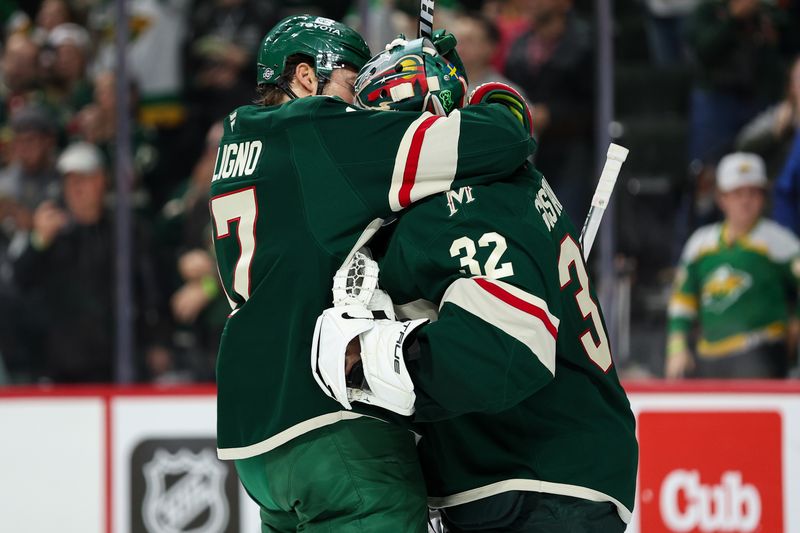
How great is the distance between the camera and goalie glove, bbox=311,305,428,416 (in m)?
1.71

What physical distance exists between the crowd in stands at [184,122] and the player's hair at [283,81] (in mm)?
2473

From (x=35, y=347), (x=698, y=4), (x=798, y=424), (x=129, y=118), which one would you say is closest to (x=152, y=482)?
(x=35, y=347)

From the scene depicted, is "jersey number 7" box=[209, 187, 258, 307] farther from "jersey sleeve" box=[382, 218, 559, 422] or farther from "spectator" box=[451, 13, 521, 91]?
"spectator" box=[451, 13, 521, 91]

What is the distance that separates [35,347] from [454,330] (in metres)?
3.67

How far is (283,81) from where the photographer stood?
2.07 metres

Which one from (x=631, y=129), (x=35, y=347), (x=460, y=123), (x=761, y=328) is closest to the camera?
(x=460, y=123)

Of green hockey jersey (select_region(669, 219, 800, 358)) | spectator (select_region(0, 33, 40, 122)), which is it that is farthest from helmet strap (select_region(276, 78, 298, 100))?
spectator (select_region(0, 33, 40, 122))

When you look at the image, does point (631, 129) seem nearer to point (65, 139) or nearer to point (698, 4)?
point (698, 4)

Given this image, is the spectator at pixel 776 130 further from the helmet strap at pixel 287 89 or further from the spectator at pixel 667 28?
the helmet strap at pixel 287 89

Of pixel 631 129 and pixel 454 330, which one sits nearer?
pixel 454 330

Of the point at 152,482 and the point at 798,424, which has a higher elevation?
the point at 798,424

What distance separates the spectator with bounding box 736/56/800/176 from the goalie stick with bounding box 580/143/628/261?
7.75 feet

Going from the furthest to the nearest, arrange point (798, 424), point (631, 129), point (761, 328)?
point (631, 129) → point (761, 328) → point (798, 424)

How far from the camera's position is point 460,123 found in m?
1.83
